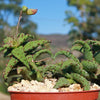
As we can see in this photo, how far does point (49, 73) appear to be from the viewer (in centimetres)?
136

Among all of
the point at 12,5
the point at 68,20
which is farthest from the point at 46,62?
the point at 12,5

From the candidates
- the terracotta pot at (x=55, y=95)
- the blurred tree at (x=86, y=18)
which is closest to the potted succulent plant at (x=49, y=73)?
the terracotta pot at (x=55, y=95)

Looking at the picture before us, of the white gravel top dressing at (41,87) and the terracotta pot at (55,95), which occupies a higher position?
the white gravel top dressing at (41,87)

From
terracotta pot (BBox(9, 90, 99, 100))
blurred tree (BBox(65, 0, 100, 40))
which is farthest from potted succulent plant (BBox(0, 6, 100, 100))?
blurred tree (BBox(65, 0, 100, 40))

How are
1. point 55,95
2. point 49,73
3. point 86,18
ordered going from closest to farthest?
1. point 55,95
2. point 49,73
3. point 86,18

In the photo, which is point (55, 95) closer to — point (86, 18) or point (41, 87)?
Answer: point (41, 87)

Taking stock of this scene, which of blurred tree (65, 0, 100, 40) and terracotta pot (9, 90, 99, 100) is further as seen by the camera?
blurred tree (65, 0, 100, 40)

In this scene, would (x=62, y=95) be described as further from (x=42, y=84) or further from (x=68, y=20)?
(x=68, y=20)

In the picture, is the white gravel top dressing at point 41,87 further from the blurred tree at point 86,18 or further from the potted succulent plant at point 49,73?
the blurred tree at point 86,18

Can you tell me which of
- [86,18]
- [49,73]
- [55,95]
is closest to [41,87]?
[55,95]

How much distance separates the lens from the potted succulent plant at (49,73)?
3.68 ft

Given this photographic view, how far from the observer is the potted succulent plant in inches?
44.2

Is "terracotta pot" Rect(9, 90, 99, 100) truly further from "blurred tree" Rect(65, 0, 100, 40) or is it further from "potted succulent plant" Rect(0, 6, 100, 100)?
"blurred tree" Rect(65, 0, 100, 40)

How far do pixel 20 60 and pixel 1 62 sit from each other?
11.2 feet
